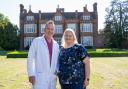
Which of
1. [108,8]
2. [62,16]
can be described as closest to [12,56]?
[62,16]

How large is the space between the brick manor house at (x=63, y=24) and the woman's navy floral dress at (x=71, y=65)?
Answer: 59071mm

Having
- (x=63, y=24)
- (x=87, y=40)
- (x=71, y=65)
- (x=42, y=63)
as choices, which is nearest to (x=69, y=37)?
(x=71, y=65)

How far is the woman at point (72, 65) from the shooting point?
21.3 ft

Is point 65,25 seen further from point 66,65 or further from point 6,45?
point 66,65

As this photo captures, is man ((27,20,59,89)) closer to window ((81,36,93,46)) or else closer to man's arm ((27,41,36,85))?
man's arm ((27,41,36,85))

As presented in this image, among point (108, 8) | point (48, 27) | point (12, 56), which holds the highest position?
point (108, 8)

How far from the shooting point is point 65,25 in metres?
66.8

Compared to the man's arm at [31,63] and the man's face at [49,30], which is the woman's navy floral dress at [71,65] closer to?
the man's face at [49,30]

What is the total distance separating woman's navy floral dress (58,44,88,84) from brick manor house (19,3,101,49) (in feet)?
194

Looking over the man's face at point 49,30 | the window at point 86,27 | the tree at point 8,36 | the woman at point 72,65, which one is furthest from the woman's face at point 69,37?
the window at point 86,27

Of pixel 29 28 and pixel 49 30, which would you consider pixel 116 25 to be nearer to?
pixel 29 28

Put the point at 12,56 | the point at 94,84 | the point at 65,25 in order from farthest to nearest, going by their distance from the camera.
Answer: the point at 65,25 → the point at 12,56 → the point at 94,84

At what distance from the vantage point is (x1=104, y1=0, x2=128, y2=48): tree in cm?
6481

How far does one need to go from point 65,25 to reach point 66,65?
6039 cm
